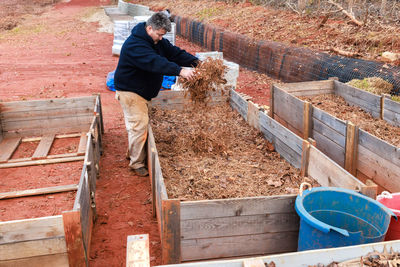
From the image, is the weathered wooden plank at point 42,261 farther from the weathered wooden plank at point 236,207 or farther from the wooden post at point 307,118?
the wooden post at point 307,118

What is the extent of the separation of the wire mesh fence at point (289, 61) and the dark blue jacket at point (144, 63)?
3528 mm

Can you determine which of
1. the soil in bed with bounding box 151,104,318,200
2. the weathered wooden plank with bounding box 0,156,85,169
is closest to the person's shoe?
the soil in bed with bounding box 151,104,318,200

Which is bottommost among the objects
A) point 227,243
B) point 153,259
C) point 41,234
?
point 153,259

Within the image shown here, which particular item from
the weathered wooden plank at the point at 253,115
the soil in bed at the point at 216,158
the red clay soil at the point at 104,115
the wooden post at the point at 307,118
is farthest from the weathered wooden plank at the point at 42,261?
the wooden post at the point at 307,118

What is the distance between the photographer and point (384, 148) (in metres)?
4.20

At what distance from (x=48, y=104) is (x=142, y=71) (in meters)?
2.43

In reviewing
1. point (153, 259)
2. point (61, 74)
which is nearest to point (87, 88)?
point (61, 74)

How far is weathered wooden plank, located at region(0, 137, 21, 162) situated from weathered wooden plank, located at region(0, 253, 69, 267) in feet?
10.7

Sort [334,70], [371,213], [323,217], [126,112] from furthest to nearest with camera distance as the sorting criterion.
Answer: [334,70], [126,112], [323,217], [371,213]

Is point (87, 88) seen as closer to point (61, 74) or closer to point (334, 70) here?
point (61, 74)

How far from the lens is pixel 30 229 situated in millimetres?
3084

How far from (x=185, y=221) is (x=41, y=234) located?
1.16 meters

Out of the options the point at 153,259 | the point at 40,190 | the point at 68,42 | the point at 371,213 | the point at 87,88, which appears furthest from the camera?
the point at 68,42

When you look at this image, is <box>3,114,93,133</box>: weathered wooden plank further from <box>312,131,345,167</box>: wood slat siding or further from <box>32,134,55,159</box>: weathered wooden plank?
<box>312,131,345,167</box>: wood slat siding
